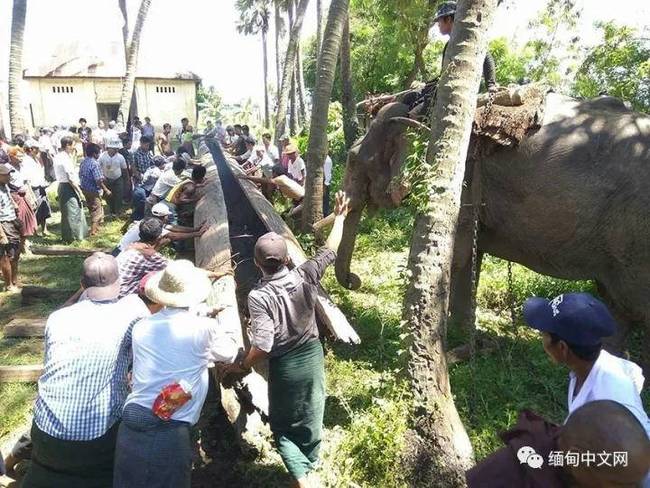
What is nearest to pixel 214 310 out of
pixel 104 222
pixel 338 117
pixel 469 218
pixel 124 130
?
pixel 469 218

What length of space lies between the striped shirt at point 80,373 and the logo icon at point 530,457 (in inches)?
87.8

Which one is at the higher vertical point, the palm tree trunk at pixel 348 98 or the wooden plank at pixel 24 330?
the palm tree trunk at pixel 348 98

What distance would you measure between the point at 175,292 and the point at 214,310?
693 millimetres

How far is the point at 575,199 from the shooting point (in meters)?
Result: 4.88

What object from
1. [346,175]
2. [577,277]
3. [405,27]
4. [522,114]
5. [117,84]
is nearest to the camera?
[522,114]

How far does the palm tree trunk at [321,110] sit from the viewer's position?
7.77m

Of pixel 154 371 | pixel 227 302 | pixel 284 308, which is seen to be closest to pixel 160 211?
pixel 227 302

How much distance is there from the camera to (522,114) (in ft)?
16.1

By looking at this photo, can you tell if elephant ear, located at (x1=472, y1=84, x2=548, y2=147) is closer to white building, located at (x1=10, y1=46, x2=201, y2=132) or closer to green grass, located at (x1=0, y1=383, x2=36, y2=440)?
green grass, located at (x1=0, y1=383, x2=36, y2=440)

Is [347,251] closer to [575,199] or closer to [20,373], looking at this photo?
[575,199]

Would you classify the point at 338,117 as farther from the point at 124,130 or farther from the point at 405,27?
the point at 124,130

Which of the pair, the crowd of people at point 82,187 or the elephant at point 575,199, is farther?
the crowd of people at point 82,187

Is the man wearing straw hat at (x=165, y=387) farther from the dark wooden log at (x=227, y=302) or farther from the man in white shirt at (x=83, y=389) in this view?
the dark wooden log at (x=227, y=302)

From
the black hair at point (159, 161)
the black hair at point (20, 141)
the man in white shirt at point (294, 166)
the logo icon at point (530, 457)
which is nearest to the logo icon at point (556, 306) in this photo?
the logo icon at point (530, 457)
